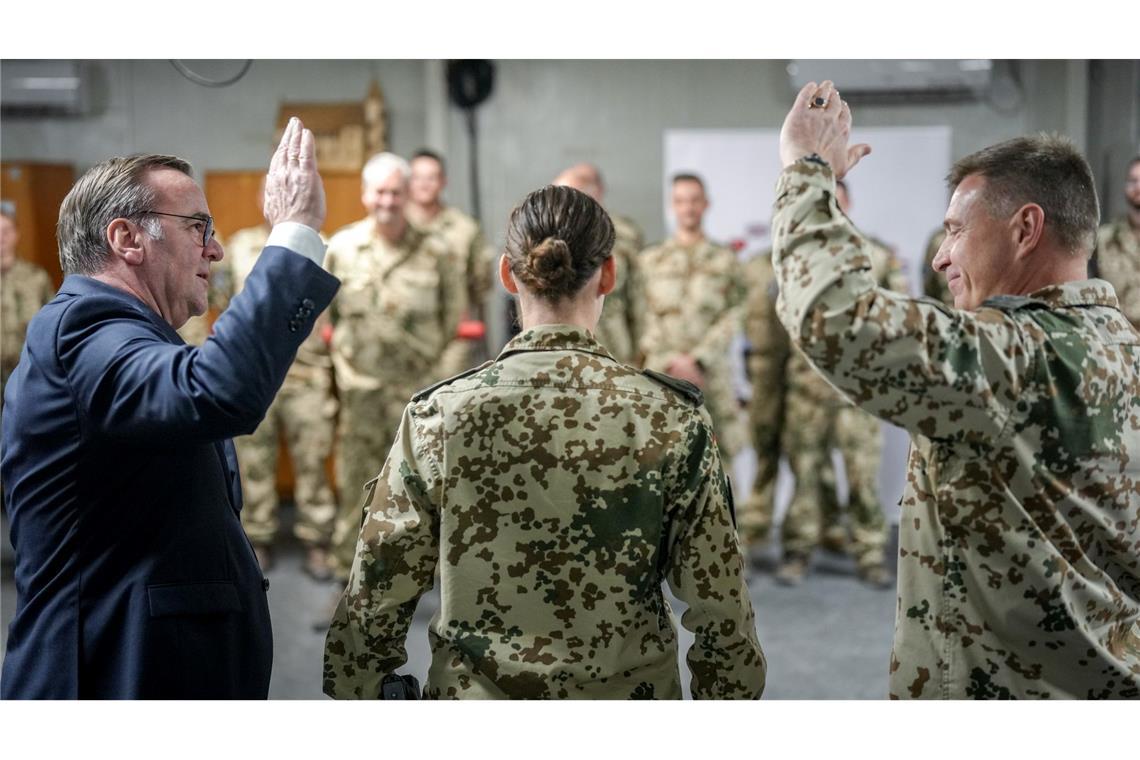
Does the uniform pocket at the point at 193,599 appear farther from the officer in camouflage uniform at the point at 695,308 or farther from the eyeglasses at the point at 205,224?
the officer in camouflage uniform at the point at 695,308

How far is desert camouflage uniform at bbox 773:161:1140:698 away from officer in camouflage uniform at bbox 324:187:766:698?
10.8 inches

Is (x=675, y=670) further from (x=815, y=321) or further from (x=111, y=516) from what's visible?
(x=111, y=516)

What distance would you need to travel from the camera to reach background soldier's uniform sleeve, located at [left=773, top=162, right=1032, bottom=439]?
1394mm

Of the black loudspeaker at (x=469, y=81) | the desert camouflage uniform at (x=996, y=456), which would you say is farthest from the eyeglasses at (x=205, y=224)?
the black loudspeaker at (x=469, y=81)

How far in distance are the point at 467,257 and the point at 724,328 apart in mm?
1216

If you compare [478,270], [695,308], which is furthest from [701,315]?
[478,270]

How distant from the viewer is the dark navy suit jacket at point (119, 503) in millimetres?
1551

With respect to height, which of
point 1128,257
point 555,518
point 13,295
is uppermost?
point 1128,257

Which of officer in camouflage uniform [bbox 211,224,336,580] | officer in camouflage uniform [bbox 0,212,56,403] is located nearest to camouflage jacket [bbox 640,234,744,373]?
officer in camouflage uniform [bbox 211,224,336,580]

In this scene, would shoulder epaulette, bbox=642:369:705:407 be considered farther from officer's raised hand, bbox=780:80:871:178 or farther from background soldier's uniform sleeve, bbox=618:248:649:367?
background soldier's uniform sleeve, bbox=618:248:649:367

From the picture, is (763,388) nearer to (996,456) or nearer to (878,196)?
(878,196)

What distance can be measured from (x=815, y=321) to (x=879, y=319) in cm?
8

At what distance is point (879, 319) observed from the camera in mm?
1387

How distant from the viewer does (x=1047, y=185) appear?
159 centimetres
